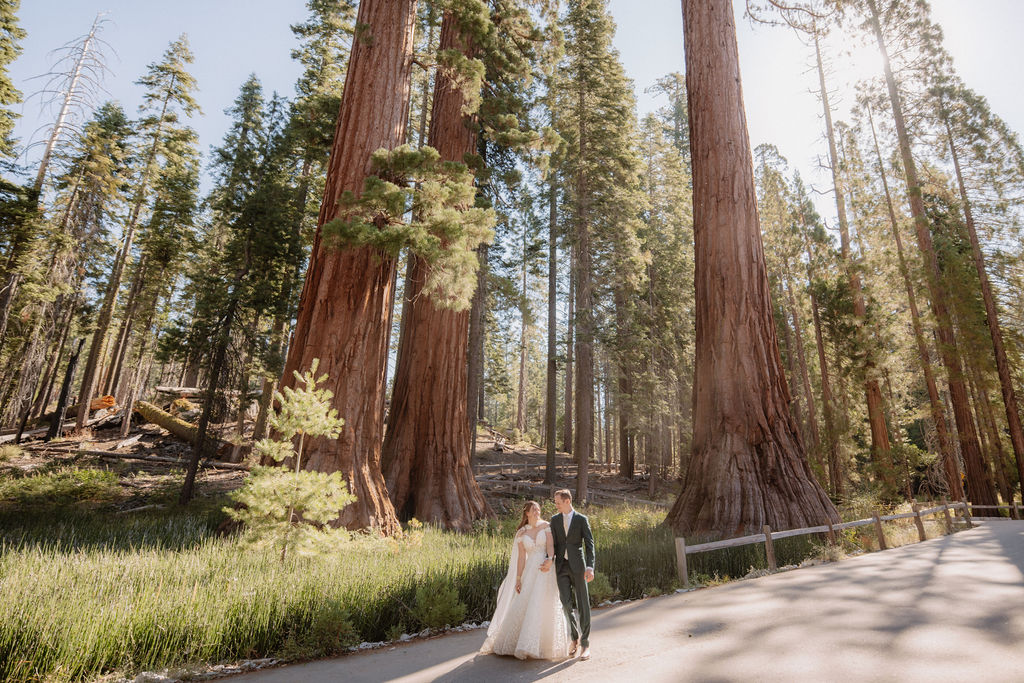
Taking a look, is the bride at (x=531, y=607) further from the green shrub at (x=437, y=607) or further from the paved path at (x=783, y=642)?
the green shrub at (x=437, y=607)

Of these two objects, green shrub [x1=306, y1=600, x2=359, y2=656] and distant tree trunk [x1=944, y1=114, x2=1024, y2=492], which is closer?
green shrub [x1=306, y1=600, x2=359, y2=656]

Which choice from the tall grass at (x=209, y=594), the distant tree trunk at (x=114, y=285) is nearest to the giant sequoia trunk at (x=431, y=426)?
the tall grass at (x=209, y=594)

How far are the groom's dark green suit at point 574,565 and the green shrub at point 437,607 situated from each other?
1.32 meters

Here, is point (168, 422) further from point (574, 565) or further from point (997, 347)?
point (997, 347)

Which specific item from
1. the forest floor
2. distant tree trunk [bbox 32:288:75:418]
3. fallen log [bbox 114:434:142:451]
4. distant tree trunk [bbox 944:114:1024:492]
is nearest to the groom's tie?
the forest floor

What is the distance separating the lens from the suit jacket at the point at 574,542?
4.29 metres

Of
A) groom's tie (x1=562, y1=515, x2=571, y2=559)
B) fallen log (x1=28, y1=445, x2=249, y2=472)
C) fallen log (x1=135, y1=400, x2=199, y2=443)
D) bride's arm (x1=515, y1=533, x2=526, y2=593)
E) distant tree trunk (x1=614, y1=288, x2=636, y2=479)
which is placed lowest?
bride's arm (x1=515, y1=533, x2=526, y2=593)

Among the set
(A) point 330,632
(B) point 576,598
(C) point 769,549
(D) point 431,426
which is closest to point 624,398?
(D) point 431,426

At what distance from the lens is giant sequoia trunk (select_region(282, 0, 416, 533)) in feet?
25.8

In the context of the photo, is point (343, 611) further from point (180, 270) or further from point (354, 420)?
point (180, 270)

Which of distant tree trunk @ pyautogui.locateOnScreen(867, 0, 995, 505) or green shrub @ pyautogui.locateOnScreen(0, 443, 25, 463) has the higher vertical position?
distant tree trunk @ pyautogui.locateOnScreen(867, 0, 995, 505)

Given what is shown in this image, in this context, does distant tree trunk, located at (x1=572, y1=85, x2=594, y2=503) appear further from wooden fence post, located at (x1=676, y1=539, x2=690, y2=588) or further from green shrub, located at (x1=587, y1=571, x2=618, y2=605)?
green shrub, located at (x1=587, y1=571, x2=618, y2=605)

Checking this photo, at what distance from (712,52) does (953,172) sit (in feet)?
57.1

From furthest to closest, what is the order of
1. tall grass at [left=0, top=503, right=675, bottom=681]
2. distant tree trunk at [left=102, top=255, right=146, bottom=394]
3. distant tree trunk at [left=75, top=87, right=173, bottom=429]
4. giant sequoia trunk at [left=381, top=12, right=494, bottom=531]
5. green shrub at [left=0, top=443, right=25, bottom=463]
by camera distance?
distant tree trunk at [left=102, top=255, right=146, bottom=394]
distant tree trunk at [left=75, top=87, right=173, bottom=429]
green shrub at [left=0, top=443, right=25, bottom=463]
giant sequoia trunk at [left=381, top=12, right=494, bottom=531]
tall grass at [left=0, top=503, right=675, bottom=681]
